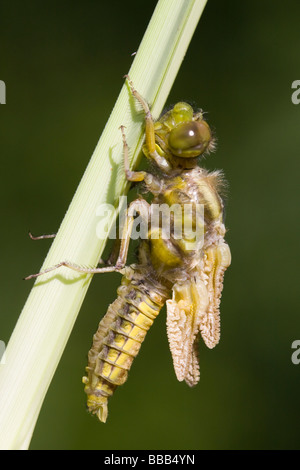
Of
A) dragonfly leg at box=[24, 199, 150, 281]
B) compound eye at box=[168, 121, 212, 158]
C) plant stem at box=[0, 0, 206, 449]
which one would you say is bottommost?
plant stem at box=[0, 0, 206, 449]

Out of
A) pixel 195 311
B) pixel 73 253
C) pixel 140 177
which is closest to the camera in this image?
pixel 73 253

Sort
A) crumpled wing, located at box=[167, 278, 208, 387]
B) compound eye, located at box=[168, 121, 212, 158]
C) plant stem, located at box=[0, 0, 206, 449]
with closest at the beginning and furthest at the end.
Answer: plant stem, located at box=[0, 0, 206, 449] < compound eye, located at box=[168, 121, 212, 158] < crumpled wing, located at box=[167, 278, 208, 387]

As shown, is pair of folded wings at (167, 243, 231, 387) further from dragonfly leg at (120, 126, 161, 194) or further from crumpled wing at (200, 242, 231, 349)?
dragonfly leg at (120, 126, 161, 194)

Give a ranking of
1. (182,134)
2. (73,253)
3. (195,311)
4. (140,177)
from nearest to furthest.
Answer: (73,253)
(140,177)
(182,134)
(195,311)

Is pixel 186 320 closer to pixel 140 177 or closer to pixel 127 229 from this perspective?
pixel 127 229

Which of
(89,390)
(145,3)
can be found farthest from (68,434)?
(145,3)

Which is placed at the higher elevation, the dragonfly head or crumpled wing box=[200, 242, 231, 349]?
the dragonfly head

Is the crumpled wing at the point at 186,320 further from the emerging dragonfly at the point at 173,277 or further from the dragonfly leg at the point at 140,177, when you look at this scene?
the dragonfly leg at the point at 140,177

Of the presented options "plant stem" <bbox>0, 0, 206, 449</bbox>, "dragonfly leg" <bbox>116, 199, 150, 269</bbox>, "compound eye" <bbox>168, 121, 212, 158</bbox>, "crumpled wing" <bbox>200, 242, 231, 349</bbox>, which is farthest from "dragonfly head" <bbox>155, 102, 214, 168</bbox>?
"plant stem" <bbox>0, 0, 206, 449</bbox>

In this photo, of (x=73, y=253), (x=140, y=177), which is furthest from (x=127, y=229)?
(x=73, y=253)
